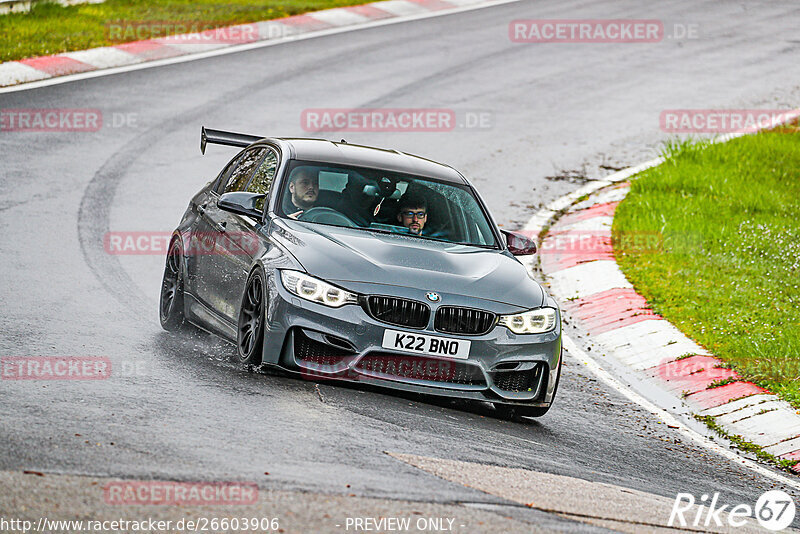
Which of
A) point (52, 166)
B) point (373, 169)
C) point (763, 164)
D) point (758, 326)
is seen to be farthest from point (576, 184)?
point (373, 169)

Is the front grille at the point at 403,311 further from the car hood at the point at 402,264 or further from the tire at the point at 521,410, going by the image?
the tire at the point at 521,410

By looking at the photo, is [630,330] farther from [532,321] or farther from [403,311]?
[403,311]

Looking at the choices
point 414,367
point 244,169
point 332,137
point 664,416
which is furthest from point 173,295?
point 332,137

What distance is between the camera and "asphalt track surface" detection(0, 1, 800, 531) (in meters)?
5.96

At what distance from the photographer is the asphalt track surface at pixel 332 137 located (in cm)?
596

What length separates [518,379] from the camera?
25.1 feet

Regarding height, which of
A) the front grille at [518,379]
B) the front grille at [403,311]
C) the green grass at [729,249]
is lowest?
the green grass at [729,249]

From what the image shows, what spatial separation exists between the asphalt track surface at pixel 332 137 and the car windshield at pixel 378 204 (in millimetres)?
1213

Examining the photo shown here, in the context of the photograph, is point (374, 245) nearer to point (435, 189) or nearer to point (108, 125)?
point (435, 189)

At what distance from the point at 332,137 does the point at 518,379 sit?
9.55 m

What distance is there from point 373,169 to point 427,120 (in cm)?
958

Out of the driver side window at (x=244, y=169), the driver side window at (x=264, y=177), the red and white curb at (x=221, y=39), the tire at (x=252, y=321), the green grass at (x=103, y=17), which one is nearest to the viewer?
the tire at (x=252, y=321)

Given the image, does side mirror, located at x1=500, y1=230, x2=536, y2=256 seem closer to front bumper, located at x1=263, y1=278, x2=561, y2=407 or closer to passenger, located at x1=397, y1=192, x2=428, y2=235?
passenger, located at x1=397, y1=192, x2=428, y2=235

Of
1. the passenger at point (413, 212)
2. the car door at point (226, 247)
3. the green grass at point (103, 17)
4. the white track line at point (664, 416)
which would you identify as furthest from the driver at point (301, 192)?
the green grass at point (103, 17)
